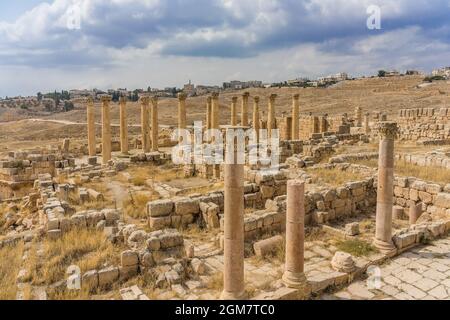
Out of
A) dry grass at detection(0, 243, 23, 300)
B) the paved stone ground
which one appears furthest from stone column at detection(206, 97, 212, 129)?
the paved stone ground

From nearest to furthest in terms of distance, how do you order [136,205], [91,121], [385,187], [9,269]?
[9,269] < [385,187] < [136,205] < [91,121]

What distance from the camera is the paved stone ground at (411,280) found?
6.71 m

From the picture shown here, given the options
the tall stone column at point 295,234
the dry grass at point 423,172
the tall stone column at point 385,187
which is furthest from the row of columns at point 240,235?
the dry grass at point 423,172

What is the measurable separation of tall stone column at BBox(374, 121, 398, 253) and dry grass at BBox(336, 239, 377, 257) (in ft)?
0.72

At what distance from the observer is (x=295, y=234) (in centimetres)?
Result: 681

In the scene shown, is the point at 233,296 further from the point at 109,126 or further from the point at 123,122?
the point at 123,122

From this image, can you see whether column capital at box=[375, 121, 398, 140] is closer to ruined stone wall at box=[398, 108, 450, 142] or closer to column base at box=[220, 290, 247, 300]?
column base at box=[220, 290, 247, 300]

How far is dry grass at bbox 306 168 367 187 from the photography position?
1428 cm

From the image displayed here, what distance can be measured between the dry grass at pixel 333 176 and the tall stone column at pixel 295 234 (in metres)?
7.43

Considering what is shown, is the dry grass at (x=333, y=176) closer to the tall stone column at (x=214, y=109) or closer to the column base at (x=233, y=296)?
the column base at (x=233, y=296)

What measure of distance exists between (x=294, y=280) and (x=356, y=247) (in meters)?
2.72

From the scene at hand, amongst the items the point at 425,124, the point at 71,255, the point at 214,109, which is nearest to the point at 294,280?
the point at 71,255
